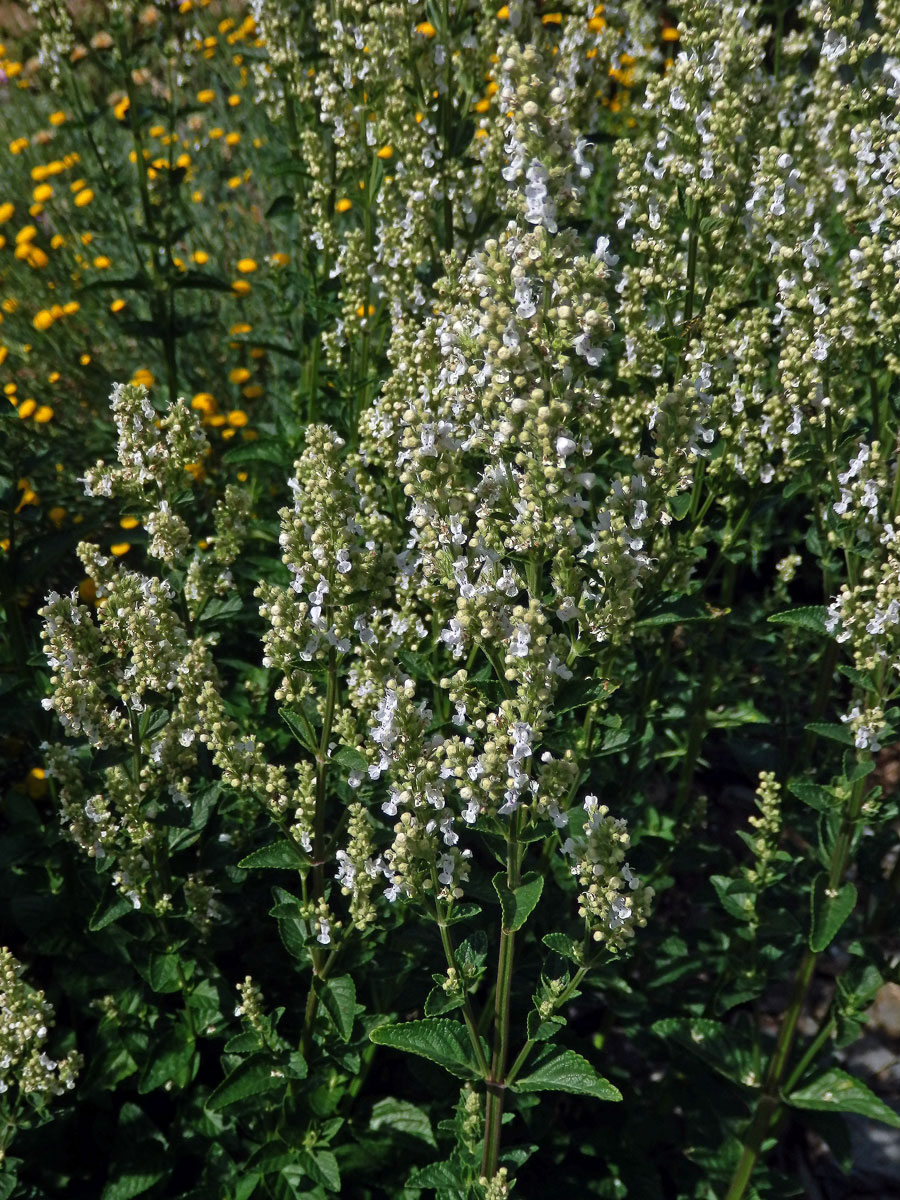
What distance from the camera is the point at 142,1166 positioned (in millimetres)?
3422

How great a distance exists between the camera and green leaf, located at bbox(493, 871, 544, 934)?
2.50 m

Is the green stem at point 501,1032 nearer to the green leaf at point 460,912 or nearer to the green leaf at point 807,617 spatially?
the green leaf at point 460,912

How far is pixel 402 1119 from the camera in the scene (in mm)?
3482

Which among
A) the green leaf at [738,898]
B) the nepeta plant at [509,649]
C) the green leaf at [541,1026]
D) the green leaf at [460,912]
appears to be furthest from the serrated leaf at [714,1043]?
the green leaf at [460,912]

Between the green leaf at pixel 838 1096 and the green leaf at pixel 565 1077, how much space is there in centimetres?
97

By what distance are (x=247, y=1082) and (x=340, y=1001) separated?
1.17 ft

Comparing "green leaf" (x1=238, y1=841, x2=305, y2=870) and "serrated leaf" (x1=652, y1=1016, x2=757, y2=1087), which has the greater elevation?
"green leaf" (x1=238, y1=841, x2=305, y2=870)

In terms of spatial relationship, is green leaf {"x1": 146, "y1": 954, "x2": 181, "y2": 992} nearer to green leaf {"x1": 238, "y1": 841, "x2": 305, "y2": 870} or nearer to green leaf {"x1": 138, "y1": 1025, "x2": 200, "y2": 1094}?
green leaf {"x1": 138, "y1": 1025, "x2": 200, "y2": 1094}

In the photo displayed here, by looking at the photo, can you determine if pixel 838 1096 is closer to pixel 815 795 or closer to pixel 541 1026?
pixel 815 795

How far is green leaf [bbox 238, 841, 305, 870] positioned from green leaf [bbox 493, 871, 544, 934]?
0.60m

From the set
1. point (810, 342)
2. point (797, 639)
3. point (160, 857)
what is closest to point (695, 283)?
point (810, 342)

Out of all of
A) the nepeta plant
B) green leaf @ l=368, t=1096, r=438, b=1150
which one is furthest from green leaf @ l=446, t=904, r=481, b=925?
green leaf @ l=368, t=1096, r=438, b=1150

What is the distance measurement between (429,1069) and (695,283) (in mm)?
2582

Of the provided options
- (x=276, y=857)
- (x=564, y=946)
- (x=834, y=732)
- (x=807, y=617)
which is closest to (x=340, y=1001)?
(x=276, y=857)
